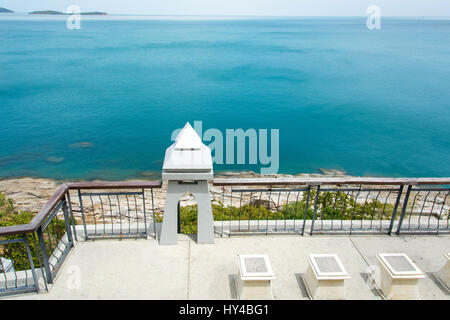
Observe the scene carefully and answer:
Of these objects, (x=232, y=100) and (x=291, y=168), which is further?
(x=232, y=100)

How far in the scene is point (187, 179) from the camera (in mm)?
5359

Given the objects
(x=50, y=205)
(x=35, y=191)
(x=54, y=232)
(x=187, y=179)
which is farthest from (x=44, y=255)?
(x=35, y=191)

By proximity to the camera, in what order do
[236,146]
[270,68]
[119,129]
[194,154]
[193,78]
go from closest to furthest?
[194,154] → [236,146] → [119,129] → [193,78] → [270,68]

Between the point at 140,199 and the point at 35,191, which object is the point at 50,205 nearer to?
the point at 140,199

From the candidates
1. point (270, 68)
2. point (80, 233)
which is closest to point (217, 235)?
point (80, 233)

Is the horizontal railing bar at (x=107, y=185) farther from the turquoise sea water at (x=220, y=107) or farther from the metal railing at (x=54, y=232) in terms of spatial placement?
the turquoise sea water at (x=220, y=107)

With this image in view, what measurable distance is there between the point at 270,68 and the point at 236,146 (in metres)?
40.3

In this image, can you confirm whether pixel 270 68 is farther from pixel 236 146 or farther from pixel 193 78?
pixel 236 146

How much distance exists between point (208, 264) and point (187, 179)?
Answer: 1390mm

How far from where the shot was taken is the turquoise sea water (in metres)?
30.3

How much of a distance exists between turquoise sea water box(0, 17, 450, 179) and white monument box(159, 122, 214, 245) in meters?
21.1

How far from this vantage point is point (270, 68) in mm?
69688

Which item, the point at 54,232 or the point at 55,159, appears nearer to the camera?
the point at 54,232

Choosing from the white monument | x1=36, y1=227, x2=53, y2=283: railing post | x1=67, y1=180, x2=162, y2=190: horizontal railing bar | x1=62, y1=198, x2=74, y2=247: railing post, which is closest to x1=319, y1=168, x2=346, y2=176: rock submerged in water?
the white monument
